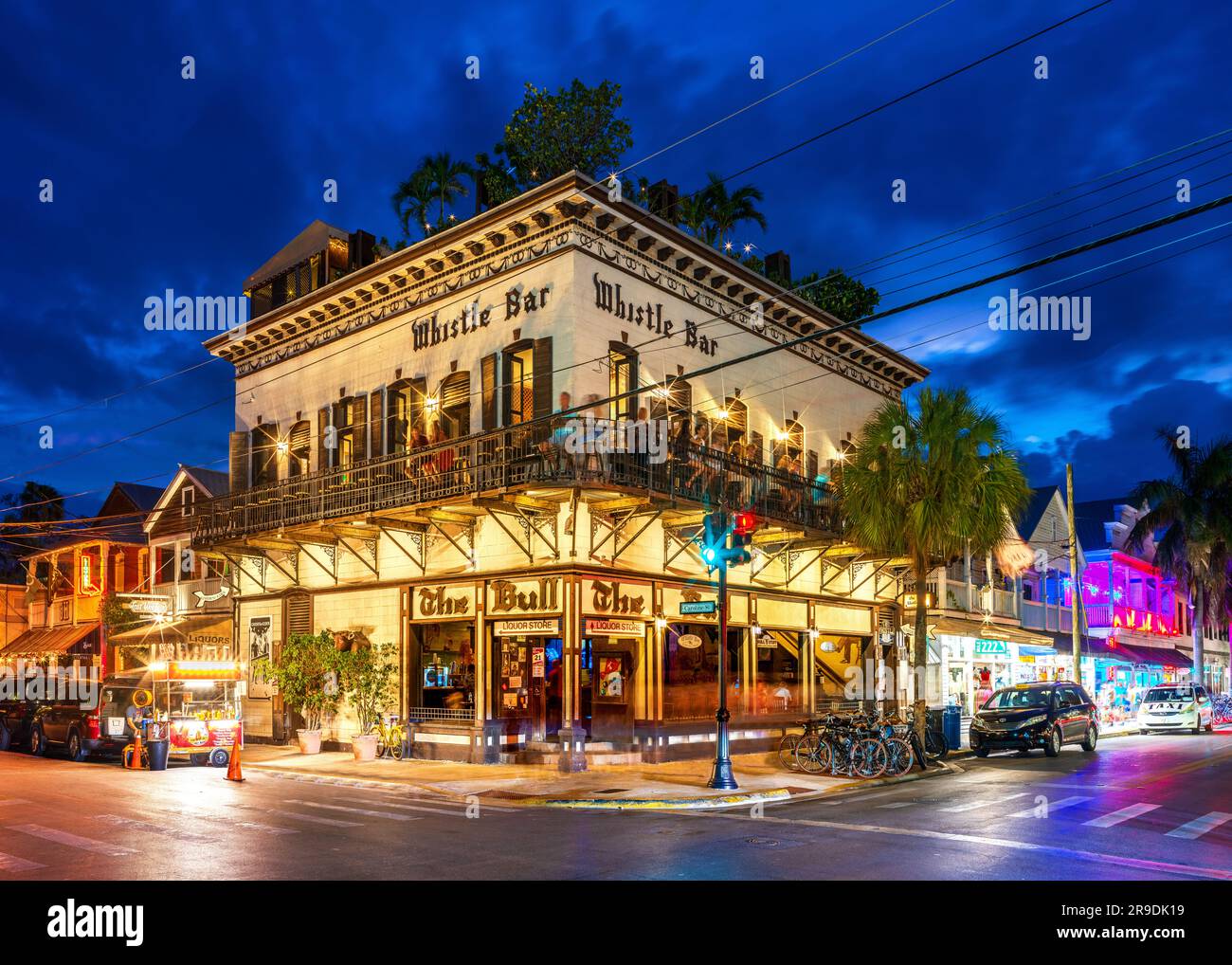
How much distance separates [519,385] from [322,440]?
313 inches

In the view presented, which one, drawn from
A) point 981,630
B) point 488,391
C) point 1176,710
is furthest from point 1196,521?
point 488,391

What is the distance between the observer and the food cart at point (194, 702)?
2345cm

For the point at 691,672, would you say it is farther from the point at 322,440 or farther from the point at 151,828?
the point at 151,828

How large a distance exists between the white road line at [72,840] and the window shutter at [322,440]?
653 inches

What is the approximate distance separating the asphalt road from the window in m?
8.89

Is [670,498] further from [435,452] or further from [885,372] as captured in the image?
[885,372]

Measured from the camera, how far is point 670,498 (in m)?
23.2

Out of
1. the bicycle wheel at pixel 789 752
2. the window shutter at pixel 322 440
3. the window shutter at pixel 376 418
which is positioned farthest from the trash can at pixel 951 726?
the window shutter at pixel 322 440

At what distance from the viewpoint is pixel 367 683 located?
26.0 metres

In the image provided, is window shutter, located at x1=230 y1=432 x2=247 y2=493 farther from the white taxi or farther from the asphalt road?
the white taxi

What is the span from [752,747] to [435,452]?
11.1 metres

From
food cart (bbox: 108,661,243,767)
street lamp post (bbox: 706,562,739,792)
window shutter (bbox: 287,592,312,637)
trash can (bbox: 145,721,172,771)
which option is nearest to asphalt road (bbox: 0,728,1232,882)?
street lamp post (bbox: 706,562,739,792)

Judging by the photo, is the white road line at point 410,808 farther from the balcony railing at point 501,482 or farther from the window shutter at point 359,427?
the window shutter at point 359,427

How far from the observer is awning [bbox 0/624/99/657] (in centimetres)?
3988
